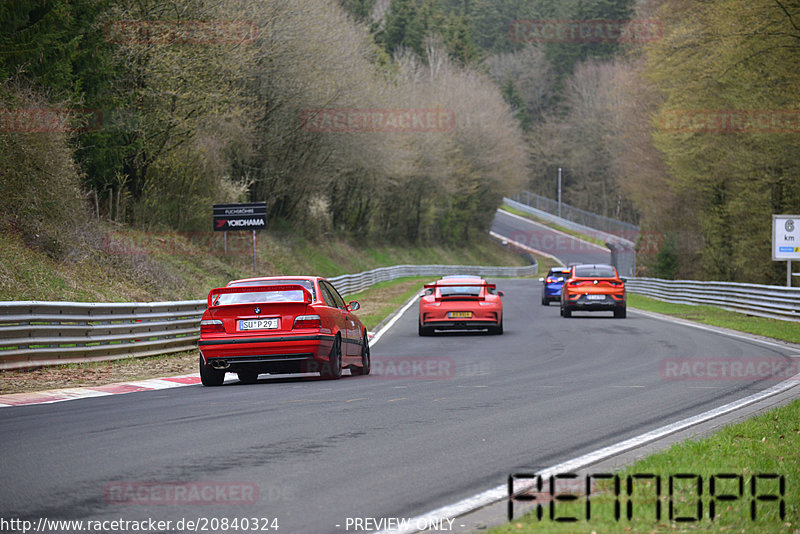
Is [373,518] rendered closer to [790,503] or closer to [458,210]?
[790,503]

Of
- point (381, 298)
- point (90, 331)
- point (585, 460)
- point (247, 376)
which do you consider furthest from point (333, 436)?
point (381, 298)

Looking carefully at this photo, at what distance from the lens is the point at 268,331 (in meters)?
13.7

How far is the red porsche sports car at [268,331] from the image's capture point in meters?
13.6

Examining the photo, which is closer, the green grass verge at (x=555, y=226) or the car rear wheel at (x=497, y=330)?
the car rear wheel at (x=497, y=330)

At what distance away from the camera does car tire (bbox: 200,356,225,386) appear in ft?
45.6

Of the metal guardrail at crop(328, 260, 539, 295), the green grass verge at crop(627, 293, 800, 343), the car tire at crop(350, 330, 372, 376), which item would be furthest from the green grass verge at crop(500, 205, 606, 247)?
the car tire at crop(350, 330, 372, 376)

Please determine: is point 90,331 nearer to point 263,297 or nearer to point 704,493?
point 263,297

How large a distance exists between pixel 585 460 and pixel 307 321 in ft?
21.6

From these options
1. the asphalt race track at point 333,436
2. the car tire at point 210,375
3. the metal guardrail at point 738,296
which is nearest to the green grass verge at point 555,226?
the metal guardrail at point 738,296

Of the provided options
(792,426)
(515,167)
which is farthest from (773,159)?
(515,167)

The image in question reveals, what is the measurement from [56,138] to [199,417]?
15.5m

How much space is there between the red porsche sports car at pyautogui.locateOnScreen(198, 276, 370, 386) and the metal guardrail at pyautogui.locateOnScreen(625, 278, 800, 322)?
56.6ft

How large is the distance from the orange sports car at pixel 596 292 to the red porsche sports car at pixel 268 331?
1817 centimetres

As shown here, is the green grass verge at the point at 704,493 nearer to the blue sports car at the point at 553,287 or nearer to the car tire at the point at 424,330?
the car tire at the point at 424,330
